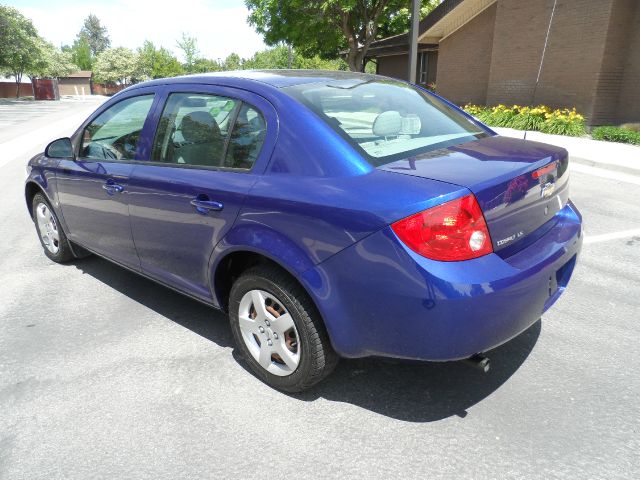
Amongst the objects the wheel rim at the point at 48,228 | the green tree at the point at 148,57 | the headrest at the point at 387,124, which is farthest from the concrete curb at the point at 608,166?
the green tree at the point at 148,57

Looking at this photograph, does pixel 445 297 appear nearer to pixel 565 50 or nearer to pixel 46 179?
pixel 46 179

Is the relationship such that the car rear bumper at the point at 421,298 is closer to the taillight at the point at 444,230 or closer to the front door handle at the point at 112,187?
the taillight at the point at 444,230

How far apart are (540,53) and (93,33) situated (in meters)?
147

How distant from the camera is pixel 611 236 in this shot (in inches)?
211

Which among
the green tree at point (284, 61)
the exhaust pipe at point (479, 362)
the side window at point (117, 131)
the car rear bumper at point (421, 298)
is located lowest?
the exhaust pipe at point (479, 362)

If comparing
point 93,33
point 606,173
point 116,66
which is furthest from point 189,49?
point 93,33

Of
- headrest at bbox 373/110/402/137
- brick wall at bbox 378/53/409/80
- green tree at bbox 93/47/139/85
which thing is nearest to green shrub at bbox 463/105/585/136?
brick wall at bbox 378/53/409/80

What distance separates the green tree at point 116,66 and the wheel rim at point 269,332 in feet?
315

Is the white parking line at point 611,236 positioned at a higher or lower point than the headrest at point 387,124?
lower

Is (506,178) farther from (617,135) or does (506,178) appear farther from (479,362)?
(617,135)

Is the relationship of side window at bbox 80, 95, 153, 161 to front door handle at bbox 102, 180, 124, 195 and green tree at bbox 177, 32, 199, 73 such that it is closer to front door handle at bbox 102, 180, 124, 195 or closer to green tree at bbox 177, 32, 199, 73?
front door handle at bbox 102, 180, 124, 195

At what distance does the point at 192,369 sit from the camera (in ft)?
10.0

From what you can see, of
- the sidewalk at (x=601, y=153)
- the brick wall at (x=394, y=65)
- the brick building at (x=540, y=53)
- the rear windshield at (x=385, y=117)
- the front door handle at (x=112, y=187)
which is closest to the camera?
the rear windshield at (x=385, y=117)

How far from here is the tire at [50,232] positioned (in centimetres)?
460
